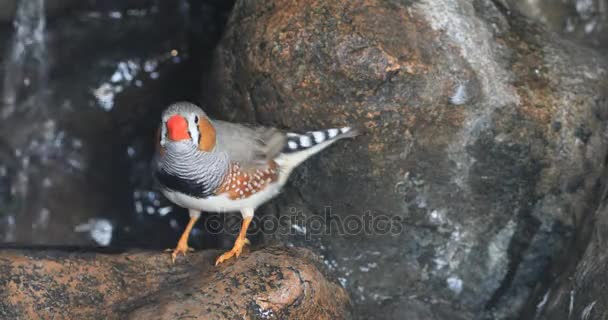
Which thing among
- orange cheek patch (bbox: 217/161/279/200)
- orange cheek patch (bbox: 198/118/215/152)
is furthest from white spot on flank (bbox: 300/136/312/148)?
orange cheek patch (bbox: 198/118/215/152)

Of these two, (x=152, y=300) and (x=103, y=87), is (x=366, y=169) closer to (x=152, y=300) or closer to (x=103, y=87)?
(x=152, y=300)

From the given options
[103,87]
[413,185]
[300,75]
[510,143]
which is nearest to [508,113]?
[510,143]

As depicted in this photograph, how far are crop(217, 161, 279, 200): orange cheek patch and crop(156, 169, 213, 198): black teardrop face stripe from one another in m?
0.10

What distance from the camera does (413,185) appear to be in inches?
196

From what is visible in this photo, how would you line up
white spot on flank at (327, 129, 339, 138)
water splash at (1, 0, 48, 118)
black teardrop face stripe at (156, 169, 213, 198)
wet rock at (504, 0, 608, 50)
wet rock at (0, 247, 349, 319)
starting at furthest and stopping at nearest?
wet rock at (504, 0, 608, 50), water splash at (1, 0, 48, 118), white spot on flank at (327, 129, 339, 138), black teardrop face stripe at (156, 169, 213, 198), wet rock at (0, 247, 349, 319)

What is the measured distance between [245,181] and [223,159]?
0.21 m

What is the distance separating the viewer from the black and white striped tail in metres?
4.65

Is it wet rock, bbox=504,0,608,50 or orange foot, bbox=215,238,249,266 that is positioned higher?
wet rock, bbox=504,0,608,50

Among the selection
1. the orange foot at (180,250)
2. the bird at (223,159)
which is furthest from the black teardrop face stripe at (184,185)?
the orange foot at (180,250)

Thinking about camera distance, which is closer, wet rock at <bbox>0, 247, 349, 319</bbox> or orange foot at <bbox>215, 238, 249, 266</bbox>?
wet rock at <bbox>0, 247, 349, 319</bbox>

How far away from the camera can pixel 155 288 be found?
161 inches

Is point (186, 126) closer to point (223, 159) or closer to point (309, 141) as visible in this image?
point (223, 159)

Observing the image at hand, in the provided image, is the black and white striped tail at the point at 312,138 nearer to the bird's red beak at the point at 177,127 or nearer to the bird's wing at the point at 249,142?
the bird's wing at the point at 249,142

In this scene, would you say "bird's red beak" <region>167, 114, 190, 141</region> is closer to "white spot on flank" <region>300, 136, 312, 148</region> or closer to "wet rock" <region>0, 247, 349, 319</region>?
"wet rock" <region>0, 247, 349, 319</region>
